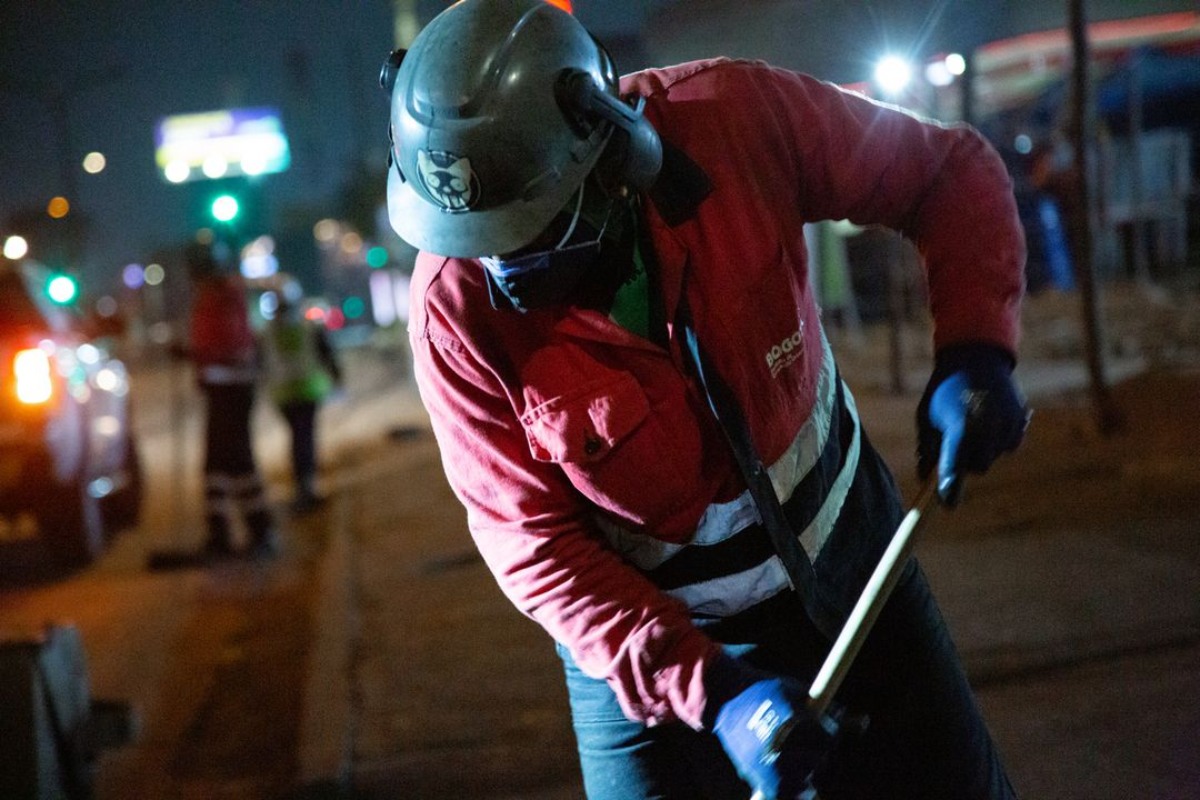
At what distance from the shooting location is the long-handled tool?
209cm

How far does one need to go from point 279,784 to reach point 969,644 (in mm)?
2508

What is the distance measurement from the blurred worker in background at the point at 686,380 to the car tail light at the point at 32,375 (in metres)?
6.48

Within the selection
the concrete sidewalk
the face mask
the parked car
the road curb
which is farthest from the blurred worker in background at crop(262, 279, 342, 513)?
the face mask

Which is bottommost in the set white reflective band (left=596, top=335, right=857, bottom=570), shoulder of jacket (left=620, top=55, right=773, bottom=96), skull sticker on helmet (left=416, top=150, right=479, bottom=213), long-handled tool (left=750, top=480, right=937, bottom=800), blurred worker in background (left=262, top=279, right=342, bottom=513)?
blurred worker in background (left=262, top=279, right=342, bottom=513)

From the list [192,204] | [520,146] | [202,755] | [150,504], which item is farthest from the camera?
[150,504]

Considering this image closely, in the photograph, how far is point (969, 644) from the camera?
4.59 m

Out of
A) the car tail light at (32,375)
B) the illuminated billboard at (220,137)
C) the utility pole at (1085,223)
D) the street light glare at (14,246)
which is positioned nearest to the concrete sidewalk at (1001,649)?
the utility pole at (1085,223)

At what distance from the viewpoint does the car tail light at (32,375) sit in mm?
7988

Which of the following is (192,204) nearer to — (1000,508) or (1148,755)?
(1000,508)

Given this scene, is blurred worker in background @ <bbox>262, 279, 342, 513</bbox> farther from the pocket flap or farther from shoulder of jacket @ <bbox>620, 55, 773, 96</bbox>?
the pocket flap

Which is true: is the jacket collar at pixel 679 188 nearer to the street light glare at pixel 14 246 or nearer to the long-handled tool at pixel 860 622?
the long-handled tool at pixel 860 622

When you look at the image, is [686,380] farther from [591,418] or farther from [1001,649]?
[1001,649]

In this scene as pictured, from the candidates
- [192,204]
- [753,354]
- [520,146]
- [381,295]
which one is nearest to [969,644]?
[753,354]

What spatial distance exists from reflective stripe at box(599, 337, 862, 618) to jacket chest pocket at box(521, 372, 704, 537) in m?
0.09
